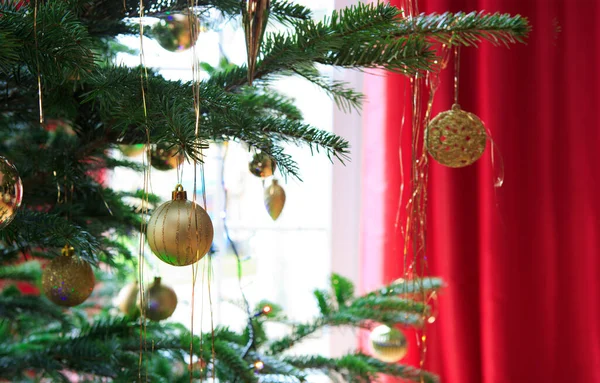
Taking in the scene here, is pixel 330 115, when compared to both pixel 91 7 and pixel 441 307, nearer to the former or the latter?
pixel 441 307

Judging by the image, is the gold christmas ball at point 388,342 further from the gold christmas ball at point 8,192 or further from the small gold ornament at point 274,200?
the gold christmas ball at point 8,192

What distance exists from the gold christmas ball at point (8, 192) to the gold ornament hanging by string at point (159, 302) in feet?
1.08

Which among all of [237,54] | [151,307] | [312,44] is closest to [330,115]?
[237,54]

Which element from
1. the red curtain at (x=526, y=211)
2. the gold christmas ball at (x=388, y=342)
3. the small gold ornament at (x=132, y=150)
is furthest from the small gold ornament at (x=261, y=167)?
the red curtain at (x=526, y=211)

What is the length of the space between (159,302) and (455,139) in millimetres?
398

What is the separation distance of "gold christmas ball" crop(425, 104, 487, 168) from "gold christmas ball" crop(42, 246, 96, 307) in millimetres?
409

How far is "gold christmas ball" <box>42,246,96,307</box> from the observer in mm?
623

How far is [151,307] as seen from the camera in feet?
2.45

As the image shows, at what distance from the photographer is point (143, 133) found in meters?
0.59

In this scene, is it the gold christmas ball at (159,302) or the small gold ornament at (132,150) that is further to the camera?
the small gold ornament at (132,150)

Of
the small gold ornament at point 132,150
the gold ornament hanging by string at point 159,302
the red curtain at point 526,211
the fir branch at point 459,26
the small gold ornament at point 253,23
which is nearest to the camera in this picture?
the small gold ornament at point 253,23

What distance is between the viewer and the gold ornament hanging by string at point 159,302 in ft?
2.46

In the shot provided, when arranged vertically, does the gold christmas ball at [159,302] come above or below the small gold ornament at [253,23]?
below

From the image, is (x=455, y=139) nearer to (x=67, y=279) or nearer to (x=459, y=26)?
(x=459, y=26)
